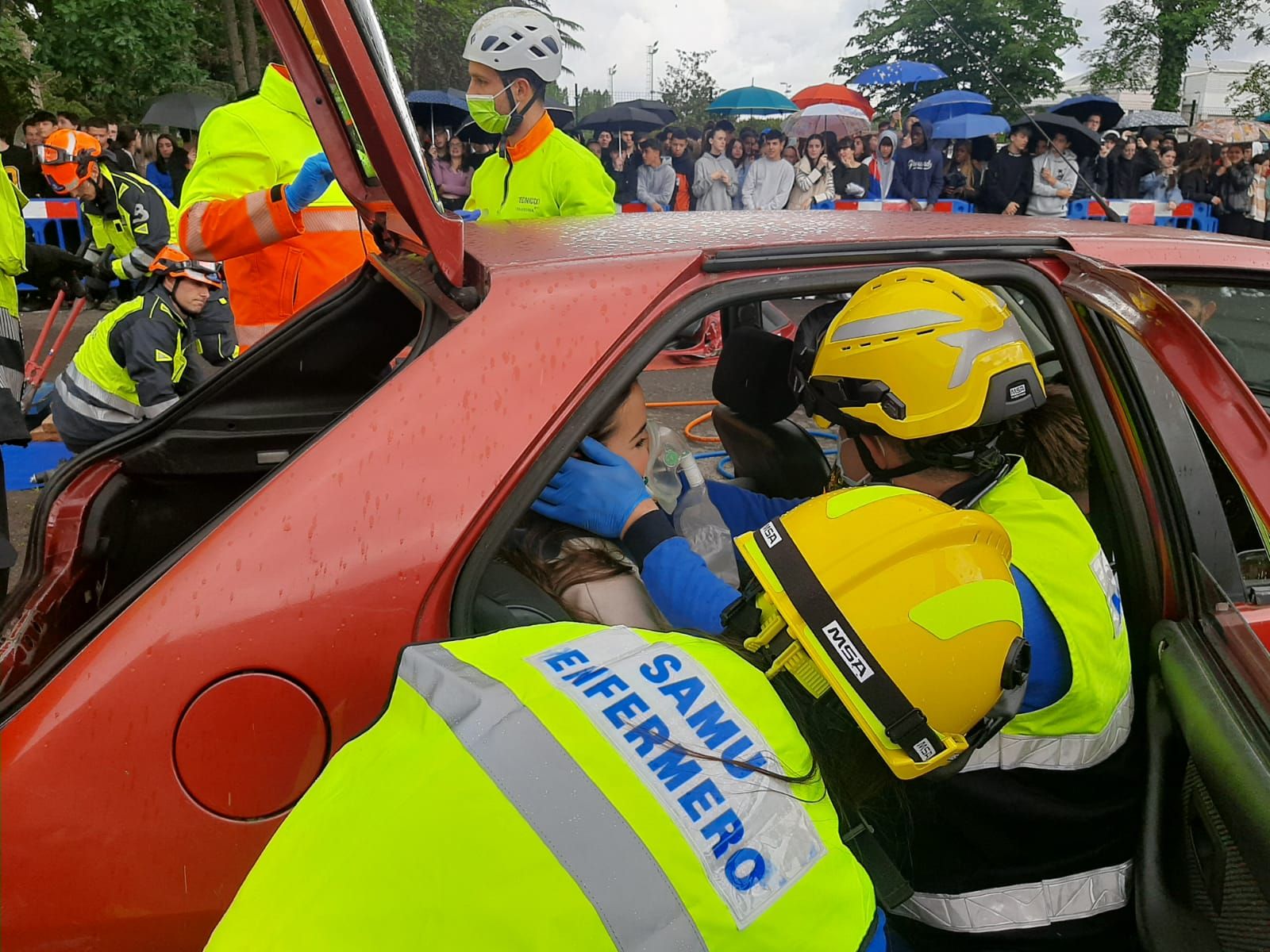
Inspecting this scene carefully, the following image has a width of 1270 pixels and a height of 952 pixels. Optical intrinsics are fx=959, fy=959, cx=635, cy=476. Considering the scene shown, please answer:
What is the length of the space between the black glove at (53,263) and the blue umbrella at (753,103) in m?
13.2

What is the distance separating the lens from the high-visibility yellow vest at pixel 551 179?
3.69m

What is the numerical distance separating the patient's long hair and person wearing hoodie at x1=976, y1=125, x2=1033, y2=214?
911cm

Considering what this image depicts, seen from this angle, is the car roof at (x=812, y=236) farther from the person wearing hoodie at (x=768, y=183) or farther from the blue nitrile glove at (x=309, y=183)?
the person wearing hoodie at (x=768, y=183)

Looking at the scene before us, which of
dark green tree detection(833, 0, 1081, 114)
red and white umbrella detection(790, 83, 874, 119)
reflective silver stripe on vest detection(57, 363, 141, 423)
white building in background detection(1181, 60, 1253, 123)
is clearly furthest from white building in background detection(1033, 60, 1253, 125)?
reflective silver stripe on vest detection(57, 363, 141, 423)

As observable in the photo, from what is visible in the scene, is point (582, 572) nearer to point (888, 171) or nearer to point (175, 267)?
point (175, 267)

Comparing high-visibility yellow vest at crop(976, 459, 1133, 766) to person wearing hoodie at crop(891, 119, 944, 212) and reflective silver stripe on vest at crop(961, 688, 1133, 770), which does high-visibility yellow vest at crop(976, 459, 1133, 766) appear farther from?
person wearing hoodie at crop(891, 119, 944, 212)

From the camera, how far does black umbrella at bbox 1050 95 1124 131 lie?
40.1 feet

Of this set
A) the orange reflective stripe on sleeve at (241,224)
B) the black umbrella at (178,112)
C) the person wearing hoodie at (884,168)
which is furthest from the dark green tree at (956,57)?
the orange reflective stripe on sleeve at (241,224)

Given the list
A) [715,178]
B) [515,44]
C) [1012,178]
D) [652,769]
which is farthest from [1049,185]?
[652,769]

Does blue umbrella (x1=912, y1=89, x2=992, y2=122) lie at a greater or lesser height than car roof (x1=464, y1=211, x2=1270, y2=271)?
greater

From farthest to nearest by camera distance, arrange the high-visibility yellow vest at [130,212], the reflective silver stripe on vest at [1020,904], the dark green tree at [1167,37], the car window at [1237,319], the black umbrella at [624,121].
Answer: the dark green tree at [1167,37], the black umbrella at [624,121], the high-visibility yellow vest at [130,212], the car window at [1237,319], the reflective silver stripe on vest at [1020,904]

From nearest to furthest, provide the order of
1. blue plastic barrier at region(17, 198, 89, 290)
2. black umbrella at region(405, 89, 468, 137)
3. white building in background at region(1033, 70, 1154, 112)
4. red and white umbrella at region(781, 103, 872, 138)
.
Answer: blue plastic barrier at region(17, 198, 89, 290) → black umbrella at region(405, 89, 468, 137) → red and white umbrella at region(781, 103, 872, 138) → white building in background at region(1033, 70, 1154, 112)

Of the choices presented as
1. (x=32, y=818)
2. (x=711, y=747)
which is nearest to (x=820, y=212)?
(x=711, y=747)

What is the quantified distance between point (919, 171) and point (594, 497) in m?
10.9
